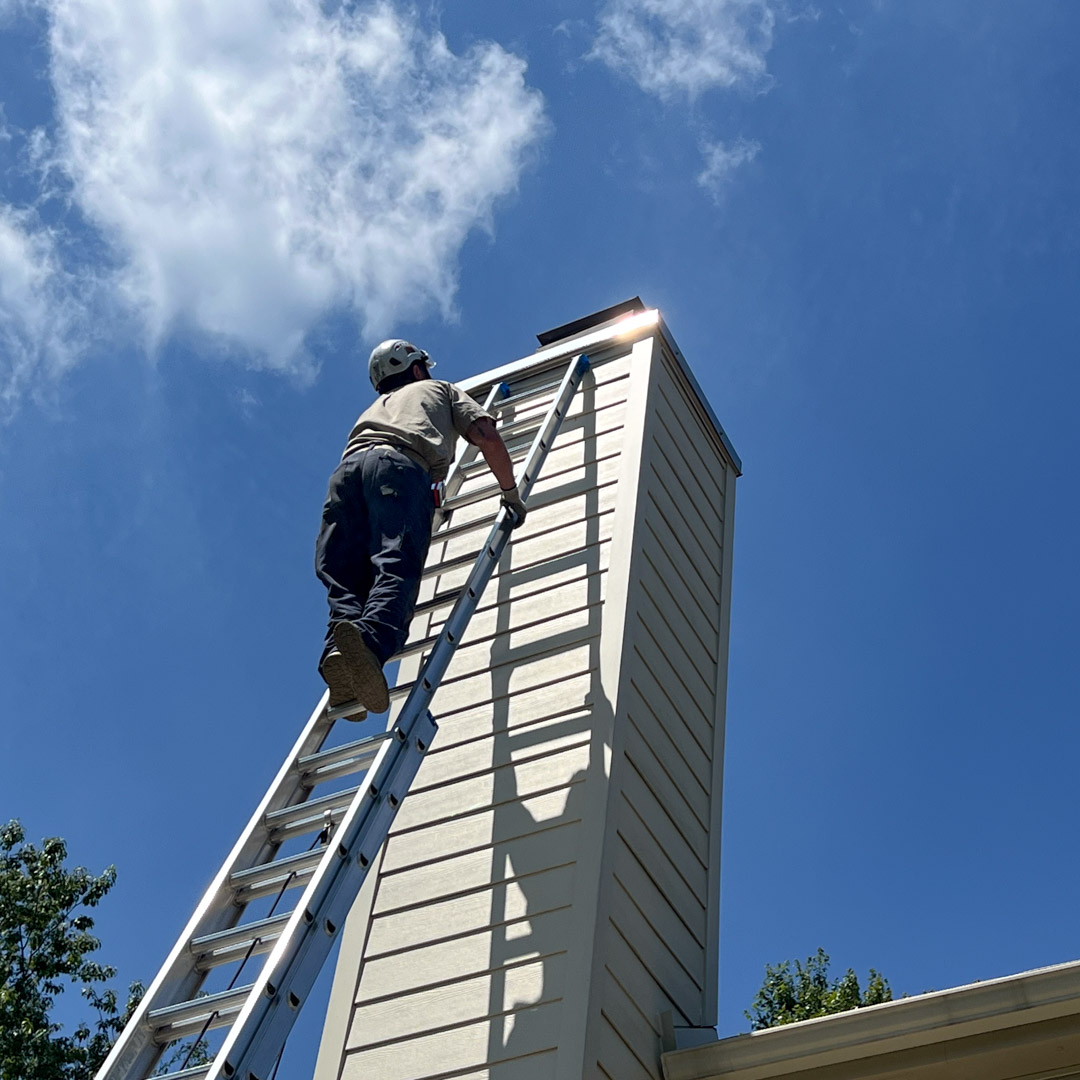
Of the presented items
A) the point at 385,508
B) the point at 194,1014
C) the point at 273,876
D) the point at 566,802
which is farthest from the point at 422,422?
the point at 194,1014

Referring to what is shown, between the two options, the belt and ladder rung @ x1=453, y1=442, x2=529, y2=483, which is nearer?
the belt

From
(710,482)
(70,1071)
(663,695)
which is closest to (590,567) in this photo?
(663,695)

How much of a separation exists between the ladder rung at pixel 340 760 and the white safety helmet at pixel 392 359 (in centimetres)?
183

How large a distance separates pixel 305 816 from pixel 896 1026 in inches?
72.8

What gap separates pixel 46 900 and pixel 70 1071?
5.74 feet

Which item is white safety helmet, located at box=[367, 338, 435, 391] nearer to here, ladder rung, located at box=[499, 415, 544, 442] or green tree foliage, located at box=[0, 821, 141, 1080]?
ladder rung, located at box=[499, 415, 544, 442]

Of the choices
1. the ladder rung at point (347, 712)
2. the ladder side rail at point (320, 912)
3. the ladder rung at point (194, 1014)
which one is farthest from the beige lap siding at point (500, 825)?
the ladder rung at point (194, 1014)

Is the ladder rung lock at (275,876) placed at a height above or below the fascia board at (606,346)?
below

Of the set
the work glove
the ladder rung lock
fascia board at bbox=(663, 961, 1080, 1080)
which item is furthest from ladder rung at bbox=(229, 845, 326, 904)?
the work glove

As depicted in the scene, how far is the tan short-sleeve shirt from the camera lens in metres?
4.85

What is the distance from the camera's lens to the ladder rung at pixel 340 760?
401 centimetres

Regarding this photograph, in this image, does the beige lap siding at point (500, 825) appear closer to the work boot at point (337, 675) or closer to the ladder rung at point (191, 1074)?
the work boot at point (337, 675)

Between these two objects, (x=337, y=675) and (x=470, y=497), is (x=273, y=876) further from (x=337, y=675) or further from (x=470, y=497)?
(x=470, y=497)

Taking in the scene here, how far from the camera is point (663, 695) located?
5.46 meters
